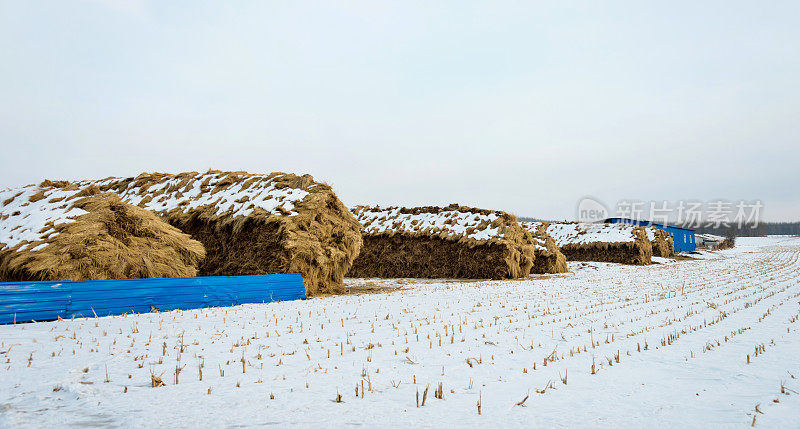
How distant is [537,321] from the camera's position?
23.3 ft

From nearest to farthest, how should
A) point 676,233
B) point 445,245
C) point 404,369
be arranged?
point 404,369 < point 445,245 < point 676,233

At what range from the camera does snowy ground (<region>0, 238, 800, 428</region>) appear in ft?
9.98

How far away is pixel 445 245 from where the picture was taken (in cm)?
2039

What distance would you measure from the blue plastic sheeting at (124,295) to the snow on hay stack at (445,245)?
11340mm

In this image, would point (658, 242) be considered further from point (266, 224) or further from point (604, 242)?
point (266, 224)

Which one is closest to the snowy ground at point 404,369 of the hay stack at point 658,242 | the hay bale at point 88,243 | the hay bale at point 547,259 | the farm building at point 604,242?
the hay bale at point 88,243

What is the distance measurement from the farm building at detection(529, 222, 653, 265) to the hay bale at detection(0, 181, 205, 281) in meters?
32.0

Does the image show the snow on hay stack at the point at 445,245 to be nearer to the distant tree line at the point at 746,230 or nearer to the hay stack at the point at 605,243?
the hay stack at the point at 605,243

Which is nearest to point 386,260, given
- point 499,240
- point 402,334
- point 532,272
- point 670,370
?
point 499,240

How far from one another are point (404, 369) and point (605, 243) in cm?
3466

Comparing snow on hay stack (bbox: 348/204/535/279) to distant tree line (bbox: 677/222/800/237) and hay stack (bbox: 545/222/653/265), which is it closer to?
hay stack (bbox: 545/222/653/265)

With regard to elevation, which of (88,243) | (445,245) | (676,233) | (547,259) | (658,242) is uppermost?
(676,233)

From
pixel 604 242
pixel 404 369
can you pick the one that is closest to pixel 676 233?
pixel 604 242

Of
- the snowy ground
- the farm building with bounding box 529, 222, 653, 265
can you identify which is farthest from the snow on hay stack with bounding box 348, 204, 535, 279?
the farm building with bounding box 529, 222, 653, 265
